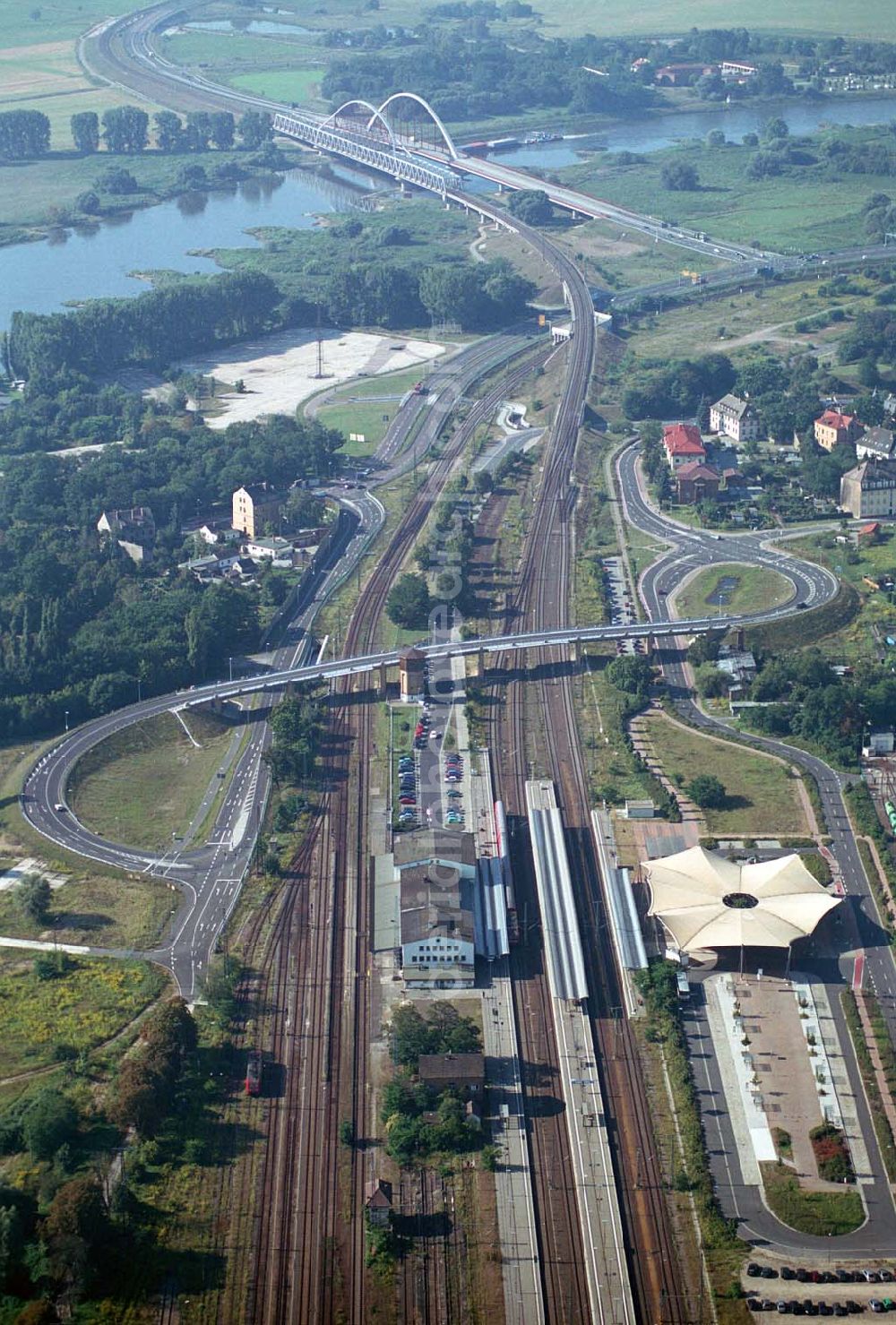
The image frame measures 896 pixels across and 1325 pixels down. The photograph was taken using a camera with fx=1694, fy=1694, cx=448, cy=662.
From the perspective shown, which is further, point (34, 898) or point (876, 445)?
point (876, 445)

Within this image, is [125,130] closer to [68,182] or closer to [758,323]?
[68,182]

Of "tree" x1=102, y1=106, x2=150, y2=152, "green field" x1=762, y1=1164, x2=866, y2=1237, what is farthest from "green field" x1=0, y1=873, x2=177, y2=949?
"tree" x1=102, y1=106, x2=150, y2=152

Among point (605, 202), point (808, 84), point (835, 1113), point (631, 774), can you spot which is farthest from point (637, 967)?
point (808, 84)

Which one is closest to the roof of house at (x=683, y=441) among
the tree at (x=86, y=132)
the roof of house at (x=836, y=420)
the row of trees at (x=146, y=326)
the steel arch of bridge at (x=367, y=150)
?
the roof of house at (x=836, y=420)

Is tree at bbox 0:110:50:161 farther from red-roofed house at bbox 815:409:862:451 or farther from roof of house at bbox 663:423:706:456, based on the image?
red-roofed house at bbox 815:409:862:451

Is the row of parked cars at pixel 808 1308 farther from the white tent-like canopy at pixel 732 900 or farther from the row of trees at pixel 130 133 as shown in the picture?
the row of trees at pixel 130 133

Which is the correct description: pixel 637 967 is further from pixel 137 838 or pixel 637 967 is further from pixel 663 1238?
pixel 137 838

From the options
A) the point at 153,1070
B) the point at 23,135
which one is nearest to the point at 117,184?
the point at 23,135
